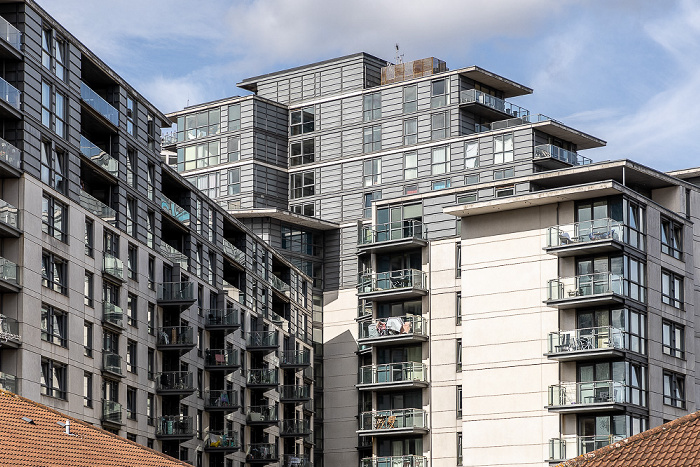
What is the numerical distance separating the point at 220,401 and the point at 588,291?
89.4 feet

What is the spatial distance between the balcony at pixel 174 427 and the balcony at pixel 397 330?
1076cm

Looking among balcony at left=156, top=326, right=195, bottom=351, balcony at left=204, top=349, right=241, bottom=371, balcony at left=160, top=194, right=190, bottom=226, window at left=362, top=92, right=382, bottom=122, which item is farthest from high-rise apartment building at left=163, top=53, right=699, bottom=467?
balcony at left=160, top=194, right=190, bottom=226

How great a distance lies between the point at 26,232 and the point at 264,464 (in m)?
36.2

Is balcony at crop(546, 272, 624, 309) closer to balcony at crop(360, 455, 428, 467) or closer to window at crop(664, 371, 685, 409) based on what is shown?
window at crop(664, 371, 685, 409)

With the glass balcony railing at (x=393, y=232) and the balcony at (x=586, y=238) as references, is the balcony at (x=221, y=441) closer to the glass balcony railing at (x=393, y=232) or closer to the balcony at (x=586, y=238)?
the glass balcony railing at (x=393, y=232)

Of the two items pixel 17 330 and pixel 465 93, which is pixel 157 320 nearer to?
pixel 17 330

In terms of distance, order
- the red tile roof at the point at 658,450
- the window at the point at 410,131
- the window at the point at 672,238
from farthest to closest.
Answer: the window at the point at 410,131 → the window at the point at 672,238 → the red tile roof at the point at 658,450

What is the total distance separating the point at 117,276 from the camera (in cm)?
6844

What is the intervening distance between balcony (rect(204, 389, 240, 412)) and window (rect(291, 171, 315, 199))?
32481 mm

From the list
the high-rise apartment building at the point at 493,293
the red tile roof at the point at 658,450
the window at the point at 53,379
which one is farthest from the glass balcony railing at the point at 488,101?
the red tile roof at the point at 658,450

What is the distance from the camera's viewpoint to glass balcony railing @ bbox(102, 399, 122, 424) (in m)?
66.1

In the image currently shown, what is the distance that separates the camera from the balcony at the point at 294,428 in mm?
95688

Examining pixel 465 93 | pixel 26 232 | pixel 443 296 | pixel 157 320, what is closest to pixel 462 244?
pixel 443 296

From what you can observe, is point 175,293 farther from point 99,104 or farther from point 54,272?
point 54,272
